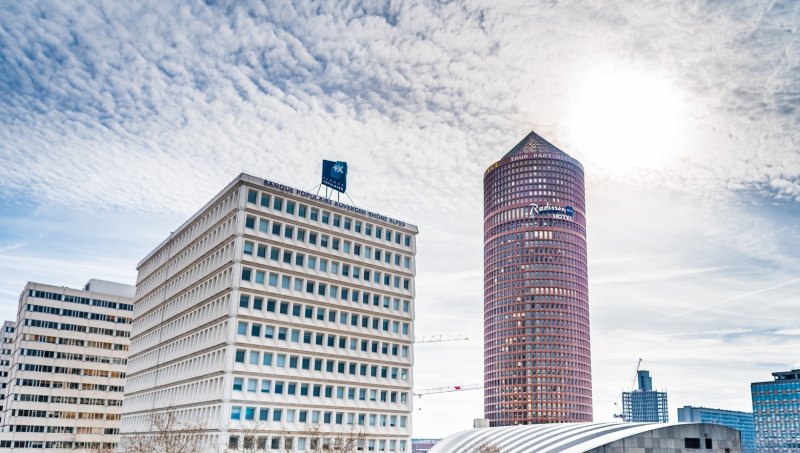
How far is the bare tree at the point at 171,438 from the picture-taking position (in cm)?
8838

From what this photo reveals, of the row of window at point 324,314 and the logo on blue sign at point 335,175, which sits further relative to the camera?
the logo on blue sign at point 335,175

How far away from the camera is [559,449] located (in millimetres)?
131375

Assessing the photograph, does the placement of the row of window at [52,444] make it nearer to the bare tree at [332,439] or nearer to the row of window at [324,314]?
the bare tree at [332,439]

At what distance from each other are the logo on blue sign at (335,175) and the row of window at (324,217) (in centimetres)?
851

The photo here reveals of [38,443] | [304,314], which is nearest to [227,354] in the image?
[304,314]

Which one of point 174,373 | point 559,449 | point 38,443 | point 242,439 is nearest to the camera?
point 242,439

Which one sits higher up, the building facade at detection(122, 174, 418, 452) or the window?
the building facade at detection(122, 174, 418, 452)

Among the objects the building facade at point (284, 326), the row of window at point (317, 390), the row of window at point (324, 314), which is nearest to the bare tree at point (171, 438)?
the building facade at point (284, 326)

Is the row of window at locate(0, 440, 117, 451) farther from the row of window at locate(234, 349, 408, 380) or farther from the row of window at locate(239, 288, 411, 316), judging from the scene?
the row of window at locate(239, 288, 411, 316)

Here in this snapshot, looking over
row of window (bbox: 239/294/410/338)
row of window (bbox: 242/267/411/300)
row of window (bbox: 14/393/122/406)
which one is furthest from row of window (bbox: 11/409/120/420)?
row of window (bbox: 242/267/411/300)

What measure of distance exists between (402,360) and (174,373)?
131ft

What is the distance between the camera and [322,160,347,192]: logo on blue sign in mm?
129125

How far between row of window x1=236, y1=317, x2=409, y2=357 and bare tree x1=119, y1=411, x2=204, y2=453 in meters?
15.7

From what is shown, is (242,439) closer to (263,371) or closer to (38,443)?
(263,371)
